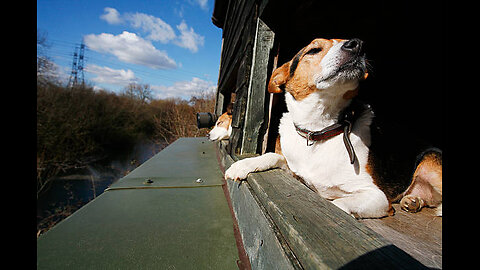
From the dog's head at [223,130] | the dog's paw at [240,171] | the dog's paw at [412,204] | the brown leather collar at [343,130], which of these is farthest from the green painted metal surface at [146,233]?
the dog's head at [223,130]

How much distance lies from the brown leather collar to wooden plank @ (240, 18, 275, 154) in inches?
18.5

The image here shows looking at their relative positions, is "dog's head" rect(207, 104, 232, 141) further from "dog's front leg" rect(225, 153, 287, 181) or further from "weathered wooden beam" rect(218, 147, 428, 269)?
"weathered wooden beam" rect(218, 147, 428, 269)

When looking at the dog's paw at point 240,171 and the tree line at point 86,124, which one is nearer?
the dog's paw at point 240,171

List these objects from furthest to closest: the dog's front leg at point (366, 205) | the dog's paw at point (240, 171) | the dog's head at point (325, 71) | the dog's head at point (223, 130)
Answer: the dog's head at point (223, 130), the dog's head at point (325, 71), the dog's paw at point (240, 171), the dog's front leg at point (366, 205)

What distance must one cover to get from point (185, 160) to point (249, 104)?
5.84 ft

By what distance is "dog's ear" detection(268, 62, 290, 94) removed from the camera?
1.84 meters

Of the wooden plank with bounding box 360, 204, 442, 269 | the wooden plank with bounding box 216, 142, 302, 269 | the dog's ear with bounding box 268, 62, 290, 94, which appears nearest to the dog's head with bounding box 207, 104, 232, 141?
the dog's ear with bounding box 268, 62, 290, 94

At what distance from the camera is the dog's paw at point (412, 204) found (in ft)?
5.07

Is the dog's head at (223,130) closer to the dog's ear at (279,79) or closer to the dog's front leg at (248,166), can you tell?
the dog's ear at (279,79)

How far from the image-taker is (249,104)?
1.94 metres

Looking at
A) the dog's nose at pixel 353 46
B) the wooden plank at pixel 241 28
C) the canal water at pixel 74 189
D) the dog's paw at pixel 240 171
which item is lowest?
the canal water at pixel 74 189

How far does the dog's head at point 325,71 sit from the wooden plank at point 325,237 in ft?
3.36
